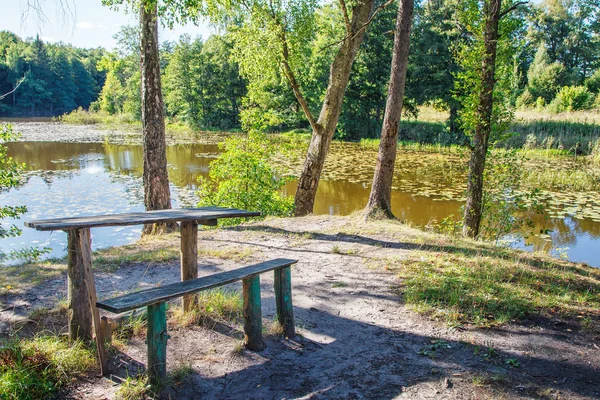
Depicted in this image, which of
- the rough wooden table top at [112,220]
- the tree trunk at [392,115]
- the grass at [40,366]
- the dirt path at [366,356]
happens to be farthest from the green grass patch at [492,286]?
the grass at [40,366]

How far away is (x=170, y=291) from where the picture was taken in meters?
3.04

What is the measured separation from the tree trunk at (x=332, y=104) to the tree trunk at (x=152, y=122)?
3194 millimetres

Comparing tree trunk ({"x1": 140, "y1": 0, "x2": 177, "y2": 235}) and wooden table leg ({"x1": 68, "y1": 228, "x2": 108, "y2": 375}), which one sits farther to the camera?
tree trunk ({"x1": 140, "y1": 0, "x2": 177, "y2": 235})

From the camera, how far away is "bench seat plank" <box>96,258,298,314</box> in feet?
8.97

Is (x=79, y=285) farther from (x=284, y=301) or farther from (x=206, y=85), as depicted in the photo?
(x=206, y=85)

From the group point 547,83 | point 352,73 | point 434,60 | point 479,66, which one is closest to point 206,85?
point 352,73

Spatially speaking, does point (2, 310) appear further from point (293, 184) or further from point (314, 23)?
point (293, 184)

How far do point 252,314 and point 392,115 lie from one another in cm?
610

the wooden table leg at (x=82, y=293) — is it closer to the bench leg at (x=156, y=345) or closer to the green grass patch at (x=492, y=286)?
the bench leg at (x=156, y=345)

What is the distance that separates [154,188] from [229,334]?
17.2ft

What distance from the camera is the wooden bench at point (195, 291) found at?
2867mm

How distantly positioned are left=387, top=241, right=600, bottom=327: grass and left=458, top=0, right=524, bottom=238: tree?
2585 millimetres

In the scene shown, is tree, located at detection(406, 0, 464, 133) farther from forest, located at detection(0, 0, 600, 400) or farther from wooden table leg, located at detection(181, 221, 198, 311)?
wooden table leg, located at detection(181, 221, 198, 311)

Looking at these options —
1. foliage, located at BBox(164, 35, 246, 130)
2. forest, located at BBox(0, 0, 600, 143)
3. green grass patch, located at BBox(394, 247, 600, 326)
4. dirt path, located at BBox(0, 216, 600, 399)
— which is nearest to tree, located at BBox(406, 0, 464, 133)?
forest, located at BBox(0, 0, 600, 143)
